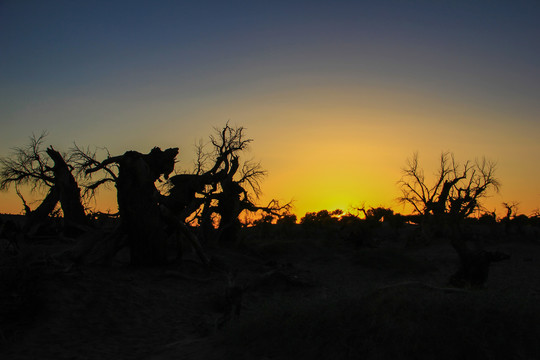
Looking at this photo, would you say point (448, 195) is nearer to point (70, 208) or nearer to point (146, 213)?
point (146, 213)

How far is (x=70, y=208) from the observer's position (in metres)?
20.9

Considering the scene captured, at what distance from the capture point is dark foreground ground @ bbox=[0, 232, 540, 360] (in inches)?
202

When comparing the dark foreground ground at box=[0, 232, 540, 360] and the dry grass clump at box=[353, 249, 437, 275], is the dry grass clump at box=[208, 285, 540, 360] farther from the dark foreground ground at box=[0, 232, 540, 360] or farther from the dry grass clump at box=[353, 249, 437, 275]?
the dry grass clump at box=[353, 249, 437, 275]

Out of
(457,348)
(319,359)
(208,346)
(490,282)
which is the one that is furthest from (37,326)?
(490,282)

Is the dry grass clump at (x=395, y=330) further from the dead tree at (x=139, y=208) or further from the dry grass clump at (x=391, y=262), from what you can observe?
the dry grass clump at (x=391, y=262)

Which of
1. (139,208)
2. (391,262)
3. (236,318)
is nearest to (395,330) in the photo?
(236,318)

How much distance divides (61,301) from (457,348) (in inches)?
317

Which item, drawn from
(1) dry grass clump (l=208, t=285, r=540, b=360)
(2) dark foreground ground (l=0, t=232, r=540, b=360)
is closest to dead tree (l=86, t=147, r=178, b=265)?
(2) dark foreground ground (l=0, t=232, r=540, b=360)

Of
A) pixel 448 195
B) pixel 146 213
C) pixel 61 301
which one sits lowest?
pixel 61 301

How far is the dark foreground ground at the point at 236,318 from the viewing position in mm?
5141

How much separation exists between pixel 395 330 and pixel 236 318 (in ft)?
12.0

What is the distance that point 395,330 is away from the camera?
17.1 feet

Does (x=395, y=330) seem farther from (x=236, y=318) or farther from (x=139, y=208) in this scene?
(x=139, y=208)

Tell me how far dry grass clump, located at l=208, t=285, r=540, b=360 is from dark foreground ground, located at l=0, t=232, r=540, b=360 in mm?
15
